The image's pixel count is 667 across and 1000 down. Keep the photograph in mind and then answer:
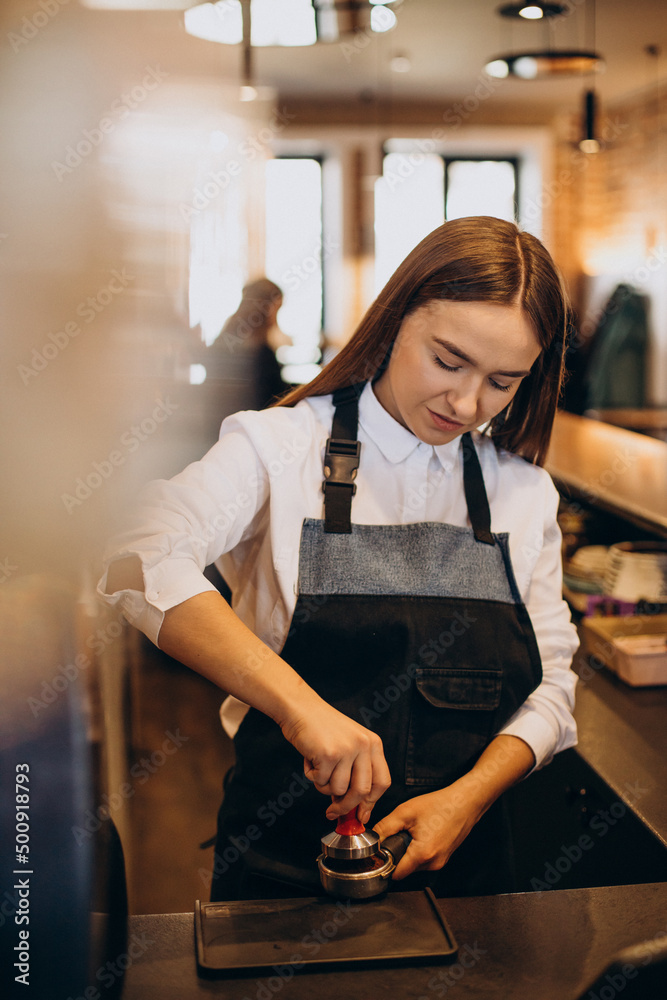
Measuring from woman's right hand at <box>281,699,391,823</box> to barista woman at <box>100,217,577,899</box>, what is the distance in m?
0.20

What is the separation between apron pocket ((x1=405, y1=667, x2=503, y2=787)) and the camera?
3.77 ft

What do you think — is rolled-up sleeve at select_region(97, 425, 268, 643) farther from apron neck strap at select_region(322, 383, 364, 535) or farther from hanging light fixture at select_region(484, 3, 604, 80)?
hanging light fixture at select_region(484, 3, 604, 80)

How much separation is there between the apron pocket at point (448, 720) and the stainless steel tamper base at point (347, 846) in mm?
309

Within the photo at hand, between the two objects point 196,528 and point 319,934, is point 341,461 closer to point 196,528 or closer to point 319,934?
point 196,528

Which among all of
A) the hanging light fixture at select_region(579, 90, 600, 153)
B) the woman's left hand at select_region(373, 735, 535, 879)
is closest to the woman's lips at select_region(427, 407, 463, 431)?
the woman's left hand at select_region(373, 735, 535, 879)

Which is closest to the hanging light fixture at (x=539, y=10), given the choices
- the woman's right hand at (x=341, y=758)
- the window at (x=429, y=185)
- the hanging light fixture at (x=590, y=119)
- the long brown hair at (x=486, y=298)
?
the hanging light fixture at (x=590, y=119)

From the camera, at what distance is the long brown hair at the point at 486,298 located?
3.64 ft

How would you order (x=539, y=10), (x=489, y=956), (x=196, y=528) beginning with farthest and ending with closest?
(x=539, y=10) → (x=196, y=528) → (x=489, y=956)

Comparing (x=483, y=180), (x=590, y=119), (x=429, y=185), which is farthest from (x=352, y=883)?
(x=483, y=180)

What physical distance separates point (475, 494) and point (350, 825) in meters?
0.55

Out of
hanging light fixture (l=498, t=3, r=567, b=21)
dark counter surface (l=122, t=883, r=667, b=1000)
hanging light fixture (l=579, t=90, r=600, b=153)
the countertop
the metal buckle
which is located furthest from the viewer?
hanging light fixture (l=579, t=90, r=600, b=153)

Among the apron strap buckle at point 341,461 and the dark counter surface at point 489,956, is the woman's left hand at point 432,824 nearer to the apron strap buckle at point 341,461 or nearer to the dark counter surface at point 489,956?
the dark counter surface at point 489,956

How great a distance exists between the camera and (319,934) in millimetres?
808

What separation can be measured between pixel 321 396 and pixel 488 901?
681mm
